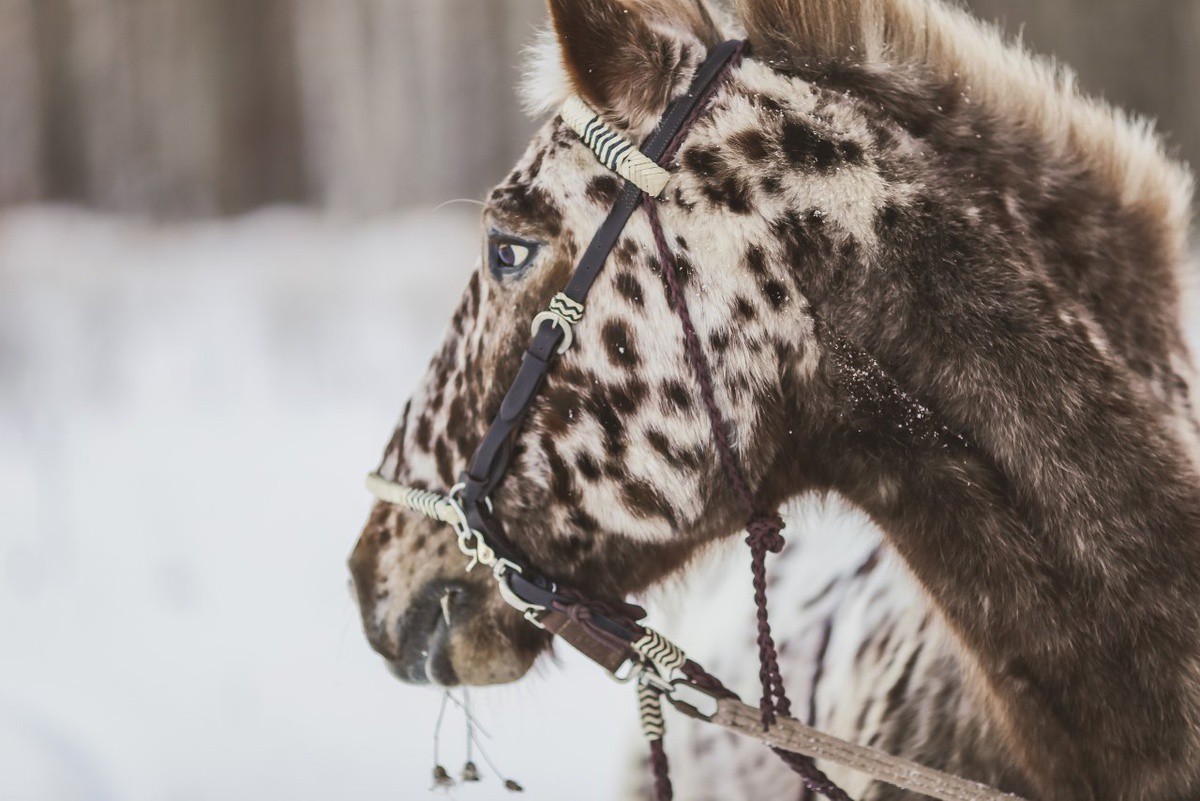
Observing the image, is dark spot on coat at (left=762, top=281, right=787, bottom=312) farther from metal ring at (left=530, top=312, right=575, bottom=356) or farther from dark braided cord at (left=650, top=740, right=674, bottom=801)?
dark braided cord at (left=650, top=740, right=674, bottom=801)

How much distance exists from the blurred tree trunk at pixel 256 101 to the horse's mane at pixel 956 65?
8.37ft

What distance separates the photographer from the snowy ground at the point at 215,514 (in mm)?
2660

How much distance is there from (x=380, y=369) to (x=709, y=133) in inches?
116

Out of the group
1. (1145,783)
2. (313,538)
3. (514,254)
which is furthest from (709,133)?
(313,538)

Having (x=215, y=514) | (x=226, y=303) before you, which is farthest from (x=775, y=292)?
(x=226, y=303)

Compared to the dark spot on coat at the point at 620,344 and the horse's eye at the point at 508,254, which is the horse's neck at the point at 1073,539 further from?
the horse's eye at the point at 508,254

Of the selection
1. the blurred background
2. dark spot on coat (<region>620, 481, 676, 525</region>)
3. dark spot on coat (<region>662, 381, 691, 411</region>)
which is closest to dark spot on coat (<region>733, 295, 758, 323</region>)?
dark spot on coat (<region>662, 381, 691, 411</region>)

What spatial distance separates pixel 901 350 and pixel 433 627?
72 centimetres

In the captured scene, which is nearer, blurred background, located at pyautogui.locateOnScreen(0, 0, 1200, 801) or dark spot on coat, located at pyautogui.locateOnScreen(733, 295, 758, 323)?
dark spot on coat, located at pyautogui.locateOnScreen(733, 295, 758, 323)

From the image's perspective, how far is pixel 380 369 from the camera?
12.6 feet

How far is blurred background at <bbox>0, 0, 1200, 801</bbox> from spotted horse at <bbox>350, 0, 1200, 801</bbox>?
1.81m

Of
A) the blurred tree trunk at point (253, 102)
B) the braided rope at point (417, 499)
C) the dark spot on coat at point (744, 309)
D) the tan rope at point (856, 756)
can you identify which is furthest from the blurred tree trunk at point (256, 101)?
the tan rope at point (856, 756)

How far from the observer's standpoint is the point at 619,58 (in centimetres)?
110

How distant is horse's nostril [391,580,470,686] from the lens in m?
1.27
